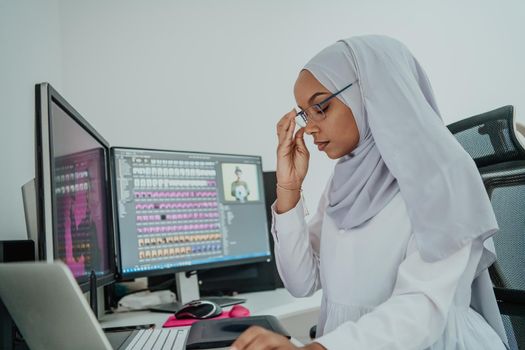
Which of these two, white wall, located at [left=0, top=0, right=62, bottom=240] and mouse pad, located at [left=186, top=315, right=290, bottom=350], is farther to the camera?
white wall, located at [left=0, top=0, right=62, bottom=240]

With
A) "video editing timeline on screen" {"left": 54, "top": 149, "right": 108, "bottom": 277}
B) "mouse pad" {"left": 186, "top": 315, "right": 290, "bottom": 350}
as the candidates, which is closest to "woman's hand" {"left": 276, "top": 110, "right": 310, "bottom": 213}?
"mouse pad" {"left": 186, "top": 315, "right": 290, "bottom": 350}

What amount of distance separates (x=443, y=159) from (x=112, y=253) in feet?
2.81

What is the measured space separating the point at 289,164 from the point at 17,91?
817 millimetres

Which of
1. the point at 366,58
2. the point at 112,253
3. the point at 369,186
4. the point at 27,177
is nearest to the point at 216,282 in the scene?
the point at 112,253

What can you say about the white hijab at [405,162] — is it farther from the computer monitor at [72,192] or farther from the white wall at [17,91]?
the white wall at [17,91]

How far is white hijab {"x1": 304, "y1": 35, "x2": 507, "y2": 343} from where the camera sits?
76 centimetres

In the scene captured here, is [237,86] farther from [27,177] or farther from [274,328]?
[274,328]

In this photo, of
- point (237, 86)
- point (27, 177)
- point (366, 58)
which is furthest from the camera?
point (237, 86)

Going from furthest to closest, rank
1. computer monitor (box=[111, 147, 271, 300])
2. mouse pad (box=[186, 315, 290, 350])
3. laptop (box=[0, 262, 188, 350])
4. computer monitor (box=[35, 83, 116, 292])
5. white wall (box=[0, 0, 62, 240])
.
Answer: computer monitor (box=[111, 147, 271, 300]), white wall (box=[0, 0, 62, 240]), mouse pad (box=[186, 315, 290, 350]), computer monitor (box=[35, 83, 116, 292]), laptop (box=[0, 262, 188, 350])

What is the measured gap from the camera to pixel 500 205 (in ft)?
4.03

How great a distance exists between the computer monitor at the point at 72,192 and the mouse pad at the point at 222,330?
0.24 metres

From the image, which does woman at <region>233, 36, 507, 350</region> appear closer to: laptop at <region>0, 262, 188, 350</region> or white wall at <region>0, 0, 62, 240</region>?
laptop at <region>0, 262, 188, 350</region>

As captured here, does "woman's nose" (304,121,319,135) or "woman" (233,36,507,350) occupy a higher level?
"woman's nose" (304,121,319,135)

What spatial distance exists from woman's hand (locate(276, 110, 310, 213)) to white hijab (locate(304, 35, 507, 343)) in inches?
4.9
